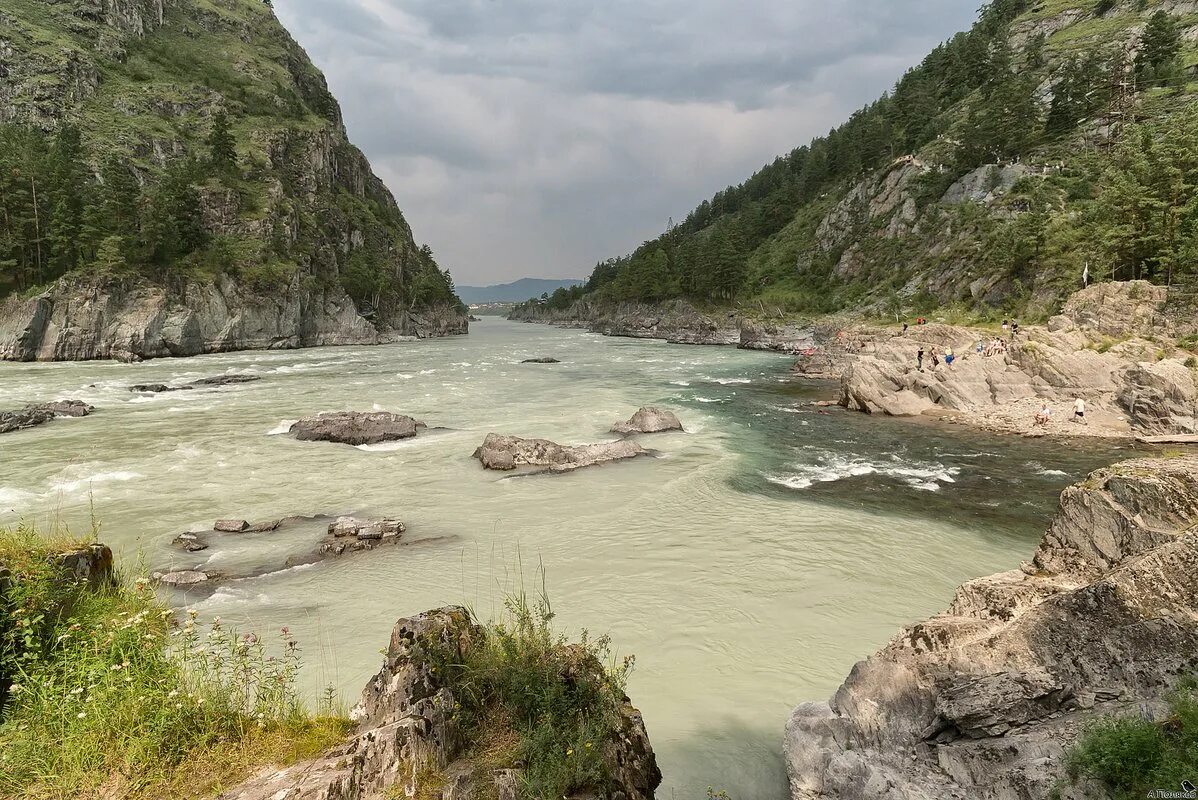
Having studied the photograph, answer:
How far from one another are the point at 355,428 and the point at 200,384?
24.3 meters

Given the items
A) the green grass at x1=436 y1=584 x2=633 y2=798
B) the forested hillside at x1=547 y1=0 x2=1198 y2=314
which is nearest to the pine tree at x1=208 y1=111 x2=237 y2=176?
the forested hillside at x1=547 y1=0 x2=1198 y2=314

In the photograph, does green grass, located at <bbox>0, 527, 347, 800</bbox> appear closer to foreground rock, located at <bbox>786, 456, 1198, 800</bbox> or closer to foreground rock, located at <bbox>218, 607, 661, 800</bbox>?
foreground rock, located at <bbox>218, 607, 661, 800</bbox>

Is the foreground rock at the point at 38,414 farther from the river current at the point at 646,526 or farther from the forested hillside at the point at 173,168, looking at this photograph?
the forested hillside at the point at 173,168

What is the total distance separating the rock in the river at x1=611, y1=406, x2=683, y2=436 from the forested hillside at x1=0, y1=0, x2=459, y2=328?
64.1 m

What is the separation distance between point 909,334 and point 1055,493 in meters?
37.0

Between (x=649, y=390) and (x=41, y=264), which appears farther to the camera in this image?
(x=41, y=264)

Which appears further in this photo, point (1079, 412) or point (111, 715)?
point (1079, 412)

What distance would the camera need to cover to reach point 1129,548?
6211mm

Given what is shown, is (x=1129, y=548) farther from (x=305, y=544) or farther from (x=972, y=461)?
(x=972, y=461)

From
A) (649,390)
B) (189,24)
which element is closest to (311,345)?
(649,390)

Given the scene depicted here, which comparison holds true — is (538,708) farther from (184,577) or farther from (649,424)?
(649,424)

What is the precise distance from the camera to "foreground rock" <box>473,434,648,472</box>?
1916cm

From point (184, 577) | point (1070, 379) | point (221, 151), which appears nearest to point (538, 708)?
point (184, 577)

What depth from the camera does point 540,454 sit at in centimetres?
1959
